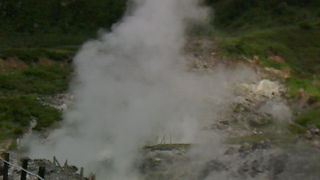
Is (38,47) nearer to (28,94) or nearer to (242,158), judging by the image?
(28,94)

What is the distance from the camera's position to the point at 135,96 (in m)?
25.8

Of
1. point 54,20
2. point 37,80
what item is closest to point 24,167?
point 37,80

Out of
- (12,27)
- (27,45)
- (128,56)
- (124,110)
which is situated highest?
(12,27)

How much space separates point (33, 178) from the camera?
16.5 m

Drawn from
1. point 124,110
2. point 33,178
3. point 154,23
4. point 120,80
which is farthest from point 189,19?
point 33,178

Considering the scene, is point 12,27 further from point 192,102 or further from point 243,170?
point 243,170

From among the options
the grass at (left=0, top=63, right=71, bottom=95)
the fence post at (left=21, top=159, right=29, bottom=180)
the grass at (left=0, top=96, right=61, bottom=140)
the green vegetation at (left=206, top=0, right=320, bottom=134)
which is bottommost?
the fence post at (left=21, top=159, right=29, bottom=180)

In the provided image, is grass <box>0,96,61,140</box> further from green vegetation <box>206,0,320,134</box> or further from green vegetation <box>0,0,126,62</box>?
green vegetation <box>0,0,126,62</box>

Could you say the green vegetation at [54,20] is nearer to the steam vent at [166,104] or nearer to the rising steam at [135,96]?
the steam vent at [166,104]

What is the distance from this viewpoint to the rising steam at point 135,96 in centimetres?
2050

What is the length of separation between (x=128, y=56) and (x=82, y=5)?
31581mm

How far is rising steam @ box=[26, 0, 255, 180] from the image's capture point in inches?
807

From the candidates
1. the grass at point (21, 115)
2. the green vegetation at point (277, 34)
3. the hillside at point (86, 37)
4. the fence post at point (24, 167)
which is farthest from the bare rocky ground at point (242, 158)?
the green vegetation at point (277, 34)

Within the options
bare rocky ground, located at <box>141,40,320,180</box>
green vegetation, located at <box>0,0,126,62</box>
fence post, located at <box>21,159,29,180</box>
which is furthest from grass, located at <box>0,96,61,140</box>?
green vegetation, located at <box>0,0,126,62</box>
